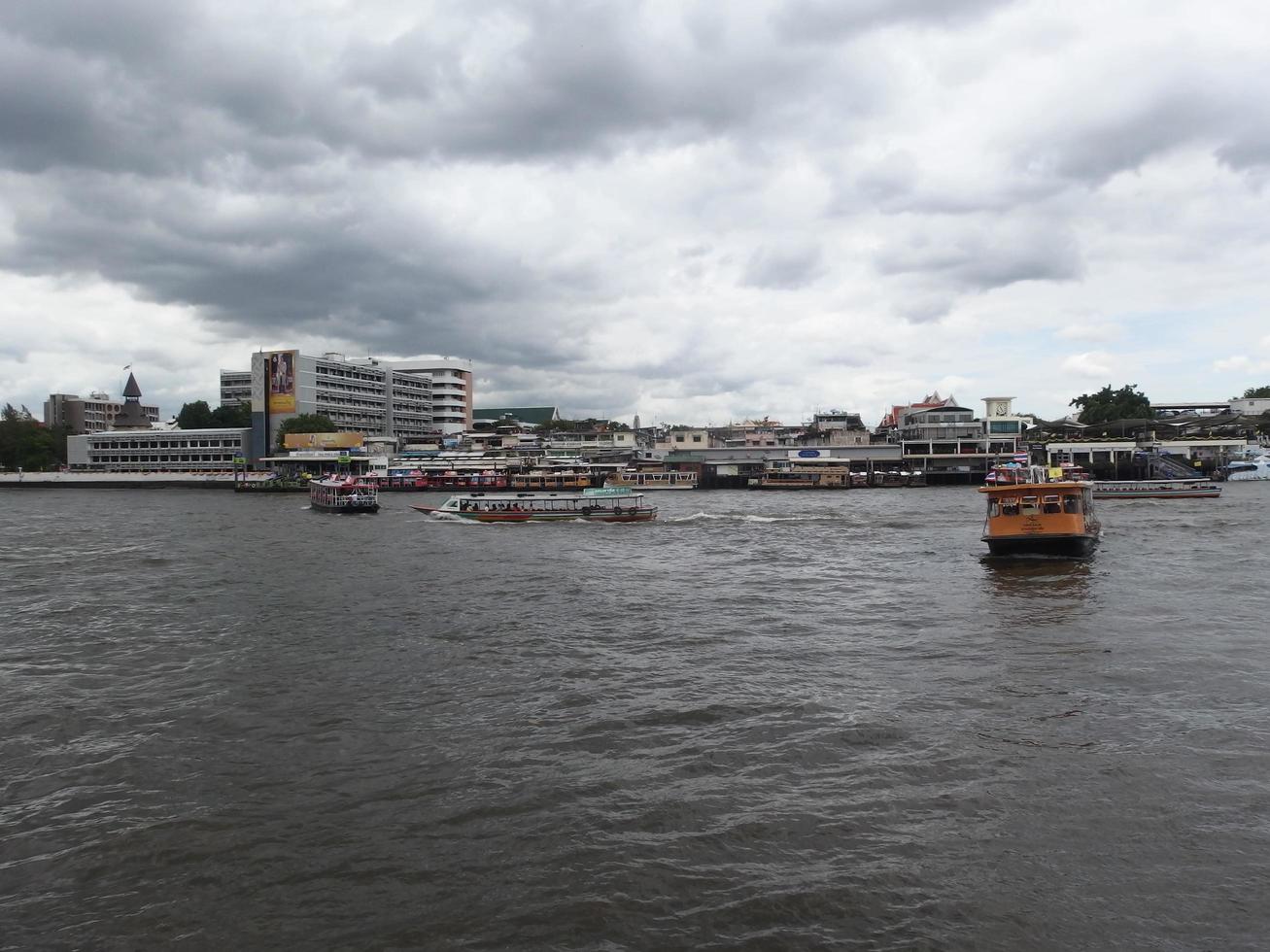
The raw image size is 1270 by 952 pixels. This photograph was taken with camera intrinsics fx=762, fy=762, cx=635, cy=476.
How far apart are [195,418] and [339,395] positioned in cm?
2602

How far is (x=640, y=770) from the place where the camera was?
8398 mm

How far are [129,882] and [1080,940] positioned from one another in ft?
24.5

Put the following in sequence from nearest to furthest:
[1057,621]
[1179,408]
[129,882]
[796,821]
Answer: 1. [129,882]
2. [796,821]
3. [1057,621]
4. [1179,408]

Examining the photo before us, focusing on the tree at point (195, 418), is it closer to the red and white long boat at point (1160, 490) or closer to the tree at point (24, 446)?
the tree at point (24, 446)

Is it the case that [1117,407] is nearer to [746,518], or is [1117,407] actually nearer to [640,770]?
[746,518]

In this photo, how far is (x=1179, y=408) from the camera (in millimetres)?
116438

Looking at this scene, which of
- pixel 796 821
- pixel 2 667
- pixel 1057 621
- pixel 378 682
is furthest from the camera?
pixel 1057 621

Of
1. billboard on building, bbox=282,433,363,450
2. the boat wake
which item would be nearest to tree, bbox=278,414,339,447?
billboard on building, bbox=282,433,363,450

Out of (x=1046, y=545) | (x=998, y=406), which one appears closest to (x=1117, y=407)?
(x=998, y=406)

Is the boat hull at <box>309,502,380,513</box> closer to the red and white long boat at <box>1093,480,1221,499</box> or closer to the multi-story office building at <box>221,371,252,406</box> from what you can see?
the red and white long boat at <box>1093,480,1221,499</box>

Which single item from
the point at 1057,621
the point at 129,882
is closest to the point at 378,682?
the point at 129,882

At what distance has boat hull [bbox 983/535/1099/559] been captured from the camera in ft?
81.2

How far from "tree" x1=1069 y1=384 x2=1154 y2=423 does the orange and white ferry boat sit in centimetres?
8980

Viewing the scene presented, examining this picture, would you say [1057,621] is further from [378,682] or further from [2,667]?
[2,667]
